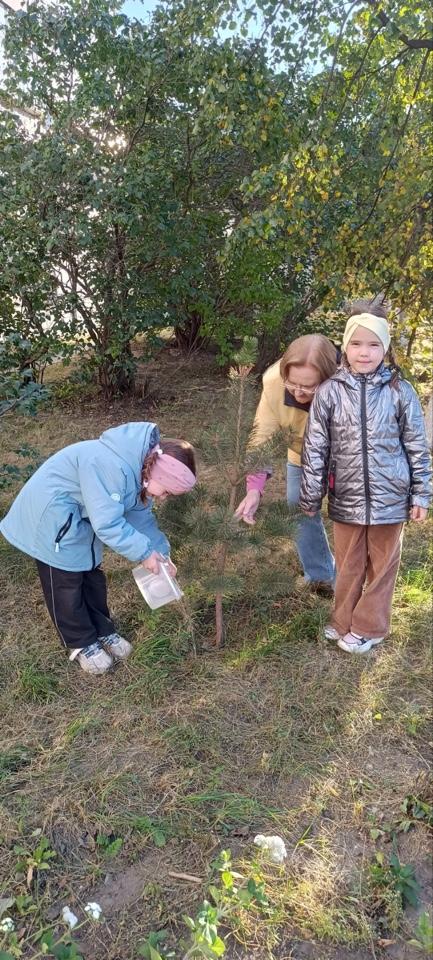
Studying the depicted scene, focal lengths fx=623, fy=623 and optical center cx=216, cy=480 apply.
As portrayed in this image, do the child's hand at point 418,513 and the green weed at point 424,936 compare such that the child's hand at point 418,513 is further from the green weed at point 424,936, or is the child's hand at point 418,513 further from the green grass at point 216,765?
the green weed at point 424,936

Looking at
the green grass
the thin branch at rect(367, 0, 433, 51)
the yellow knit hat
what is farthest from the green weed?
the thin branch at rect(367, 0, 433, 51)

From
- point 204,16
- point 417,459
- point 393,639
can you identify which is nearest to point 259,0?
point 204,16

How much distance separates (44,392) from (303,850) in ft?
7.85

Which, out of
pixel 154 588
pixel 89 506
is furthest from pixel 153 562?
pixel 89 506

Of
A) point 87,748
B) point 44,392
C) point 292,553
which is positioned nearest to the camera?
point 87,748

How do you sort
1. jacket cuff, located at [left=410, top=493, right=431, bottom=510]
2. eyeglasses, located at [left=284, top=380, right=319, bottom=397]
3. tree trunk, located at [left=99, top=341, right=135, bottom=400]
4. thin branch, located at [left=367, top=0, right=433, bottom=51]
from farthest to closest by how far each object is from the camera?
1. tree trunk, located at [left=99, top=341, right=135, bottom=400]
2. thin branch, located at [left=367, top=0, right=433, bottom=51]
3. eyeglasses, located at [left=284, top=380, right=319, bottom=397]
4. jacket cuff, located at [left=410, top=493, right=431, bottom=510]

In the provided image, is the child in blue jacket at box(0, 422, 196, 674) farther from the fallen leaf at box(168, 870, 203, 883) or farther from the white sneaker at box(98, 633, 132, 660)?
the fallen leaf at box(168, 870, 203, 883)

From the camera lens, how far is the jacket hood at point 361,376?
7.53ft

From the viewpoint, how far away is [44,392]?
326 cm

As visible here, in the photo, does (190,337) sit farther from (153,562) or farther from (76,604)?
(153,562)

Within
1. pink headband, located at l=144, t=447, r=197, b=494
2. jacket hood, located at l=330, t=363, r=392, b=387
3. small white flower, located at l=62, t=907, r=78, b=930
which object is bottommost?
small white flower, located at l=62, t=907, r=78, b=930

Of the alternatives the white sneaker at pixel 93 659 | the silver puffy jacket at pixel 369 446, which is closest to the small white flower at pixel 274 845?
the white sneaker at pixel 93 659

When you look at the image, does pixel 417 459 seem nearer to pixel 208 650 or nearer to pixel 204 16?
pixel 208 650

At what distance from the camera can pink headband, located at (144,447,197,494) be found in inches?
87.6
